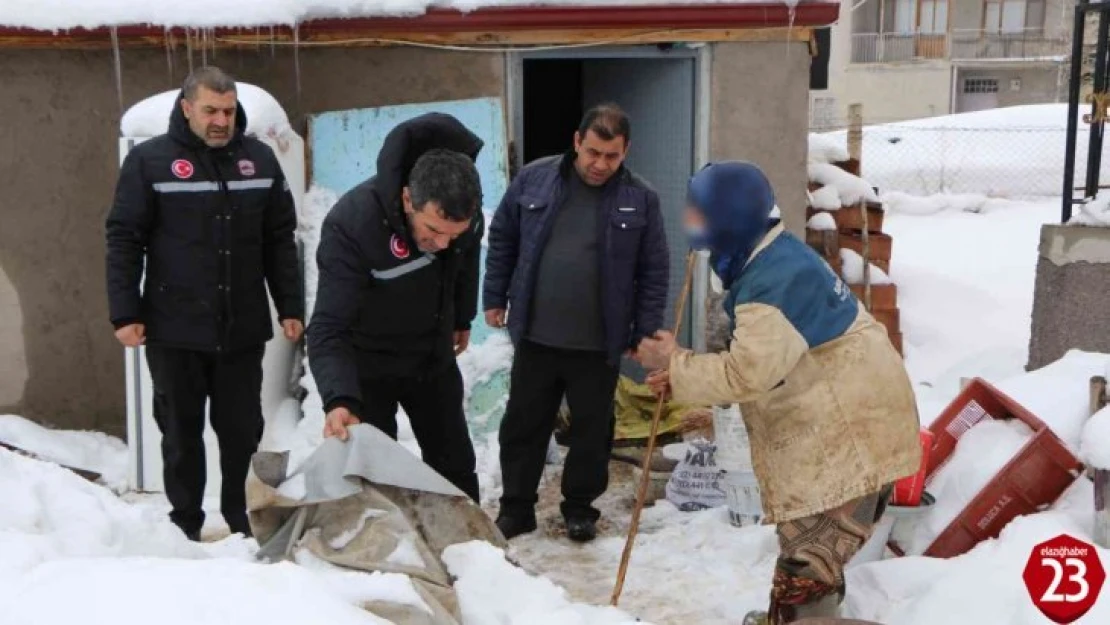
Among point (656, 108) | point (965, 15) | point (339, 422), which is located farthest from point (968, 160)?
point (339, 422)

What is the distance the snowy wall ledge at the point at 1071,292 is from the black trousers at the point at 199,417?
401cm

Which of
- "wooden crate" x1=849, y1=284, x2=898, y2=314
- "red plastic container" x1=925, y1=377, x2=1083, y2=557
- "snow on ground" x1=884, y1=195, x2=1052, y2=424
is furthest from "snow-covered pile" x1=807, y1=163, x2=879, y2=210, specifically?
"red plastic container" x1=925, y1=377, x2=1083, y2=557

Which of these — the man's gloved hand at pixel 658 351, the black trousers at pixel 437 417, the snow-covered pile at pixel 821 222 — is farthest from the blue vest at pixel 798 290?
the snow-covered pile at pixel 821 222

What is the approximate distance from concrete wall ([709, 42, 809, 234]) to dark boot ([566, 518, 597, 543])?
2478 millimetres

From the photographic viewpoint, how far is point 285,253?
14.8ft

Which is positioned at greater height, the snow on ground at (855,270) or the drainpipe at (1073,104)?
the drainpipe at (1073,104)

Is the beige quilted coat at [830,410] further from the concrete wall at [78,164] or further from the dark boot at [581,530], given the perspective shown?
the concrete wall at [78,164]

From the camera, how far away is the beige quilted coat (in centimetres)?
329

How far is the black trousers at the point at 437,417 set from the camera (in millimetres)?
4078

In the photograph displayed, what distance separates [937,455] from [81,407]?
459 centimetres

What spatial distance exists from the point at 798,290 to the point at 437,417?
4.96 feet

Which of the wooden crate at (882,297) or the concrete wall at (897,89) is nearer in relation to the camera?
the wooden crate at (882,297)

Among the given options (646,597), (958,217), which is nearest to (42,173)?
(646,597)

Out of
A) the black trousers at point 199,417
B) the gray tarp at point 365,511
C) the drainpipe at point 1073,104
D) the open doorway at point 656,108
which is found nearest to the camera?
the gray tarp at point 365,511
